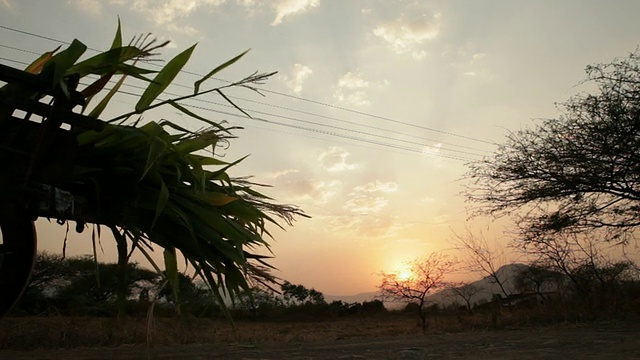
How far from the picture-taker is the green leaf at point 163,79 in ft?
7.85

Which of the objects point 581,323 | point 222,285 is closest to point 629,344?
point 581,323

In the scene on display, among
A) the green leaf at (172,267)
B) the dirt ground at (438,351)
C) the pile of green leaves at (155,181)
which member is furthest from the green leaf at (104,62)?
the dirt ground at (438,351)

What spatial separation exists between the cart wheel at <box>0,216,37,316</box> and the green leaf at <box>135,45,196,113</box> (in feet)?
2.44

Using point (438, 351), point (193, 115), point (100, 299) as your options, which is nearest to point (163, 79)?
point (193, 115)

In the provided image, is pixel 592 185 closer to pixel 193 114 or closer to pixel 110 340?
pixel 110 340

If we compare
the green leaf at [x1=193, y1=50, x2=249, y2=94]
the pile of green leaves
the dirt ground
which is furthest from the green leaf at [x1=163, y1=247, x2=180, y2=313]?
the dirt ground

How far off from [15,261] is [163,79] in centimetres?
107

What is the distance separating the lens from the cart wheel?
2156 mm

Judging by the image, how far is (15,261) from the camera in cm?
222

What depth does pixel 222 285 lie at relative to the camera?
2676 mm

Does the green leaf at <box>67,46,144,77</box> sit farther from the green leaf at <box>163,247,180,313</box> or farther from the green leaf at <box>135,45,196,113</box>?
the green leaf at <box>163,247,180,313</box>

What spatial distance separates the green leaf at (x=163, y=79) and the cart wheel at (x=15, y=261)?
0.74m

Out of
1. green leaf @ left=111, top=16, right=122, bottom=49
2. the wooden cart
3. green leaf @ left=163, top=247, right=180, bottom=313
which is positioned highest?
green leaf @ left=111, top=16, right=122, bottom=49

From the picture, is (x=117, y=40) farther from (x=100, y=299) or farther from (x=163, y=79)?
(x=100, y=299)
